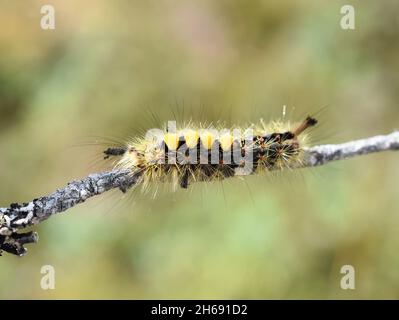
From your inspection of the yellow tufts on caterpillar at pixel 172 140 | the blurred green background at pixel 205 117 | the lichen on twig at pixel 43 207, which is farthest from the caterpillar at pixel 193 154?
the blurred green background at pixel 205 117

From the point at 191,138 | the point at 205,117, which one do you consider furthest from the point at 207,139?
the point at 205,117

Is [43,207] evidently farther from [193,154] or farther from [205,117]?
[205,117]

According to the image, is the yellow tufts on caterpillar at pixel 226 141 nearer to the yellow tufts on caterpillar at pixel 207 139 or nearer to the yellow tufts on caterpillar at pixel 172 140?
the yellow tufts on caterpillar at pixel 207 139

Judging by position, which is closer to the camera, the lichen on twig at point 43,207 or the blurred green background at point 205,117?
the lichen on twig at point 43,207

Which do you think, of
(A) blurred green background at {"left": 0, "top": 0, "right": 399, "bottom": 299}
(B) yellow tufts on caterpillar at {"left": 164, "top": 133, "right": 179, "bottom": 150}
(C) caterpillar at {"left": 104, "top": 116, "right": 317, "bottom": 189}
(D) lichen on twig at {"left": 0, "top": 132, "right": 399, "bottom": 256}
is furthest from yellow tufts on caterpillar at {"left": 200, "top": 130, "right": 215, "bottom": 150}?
(A) blurred green background at {"left": 0, "top": 0, "right": 399, "bottom": 299}

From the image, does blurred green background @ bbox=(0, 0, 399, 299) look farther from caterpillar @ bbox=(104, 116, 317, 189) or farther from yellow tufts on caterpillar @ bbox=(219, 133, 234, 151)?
yellow tufts on caterpillar @ bbox=(219, 133, 234, 151)

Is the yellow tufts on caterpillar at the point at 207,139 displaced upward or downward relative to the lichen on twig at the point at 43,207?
upward

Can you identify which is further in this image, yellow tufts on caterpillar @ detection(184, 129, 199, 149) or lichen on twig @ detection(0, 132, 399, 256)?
yellow tufts on caterpillar @ detection(184, 129, 199, 149)
